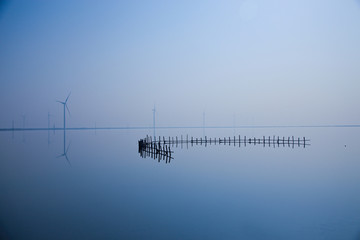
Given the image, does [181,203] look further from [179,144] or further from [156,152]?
[179,144]

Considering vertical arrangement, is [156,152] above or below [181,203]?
above

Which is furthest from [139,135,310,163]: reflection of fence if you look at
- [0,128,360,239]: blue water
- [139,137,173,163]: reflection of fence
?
[0,128,360,239]: blue water

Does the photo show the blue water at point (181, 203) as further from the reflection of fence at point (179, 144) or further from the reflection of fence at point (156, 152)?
the reflection of fence at point (179, 144)

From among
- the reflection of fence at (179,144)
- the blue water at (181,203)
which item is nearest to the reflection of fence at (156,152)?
the reflection of fence at (179,144)

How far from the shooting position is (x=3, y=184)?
61.7 feet

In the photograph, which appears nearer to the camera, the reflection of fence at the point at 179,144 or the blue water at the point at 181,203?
the blue water at the point at 181,203

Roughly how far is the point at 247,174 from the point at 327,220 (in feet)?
34.2

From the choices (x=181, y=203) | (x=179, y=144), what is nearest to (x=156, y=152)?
(x=179, y=144)

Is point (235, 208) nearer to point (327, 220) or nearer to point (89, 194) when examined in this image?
point (327, 220)

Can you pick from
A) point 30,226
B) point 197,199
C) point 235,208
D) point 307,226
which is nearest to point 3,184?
point 30,226

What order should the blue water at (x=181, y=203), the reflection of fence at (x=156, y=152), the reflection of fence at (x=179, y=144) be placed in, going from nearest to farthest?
1. the blue water at (x=181, y=203)
2. the reflection of fence at (x=156, y=152)
3. the reflection of fence at (x=179, y=144)

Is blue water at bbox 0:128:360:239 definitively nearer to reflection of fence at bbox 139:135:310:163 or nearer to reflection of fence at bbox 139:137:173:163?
reflection of fence at bbox 139:137:173:163

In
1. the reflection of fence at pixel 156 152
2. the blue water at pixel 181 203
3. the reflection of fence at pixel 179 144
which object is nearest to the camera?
the blue water at pixel 181 203

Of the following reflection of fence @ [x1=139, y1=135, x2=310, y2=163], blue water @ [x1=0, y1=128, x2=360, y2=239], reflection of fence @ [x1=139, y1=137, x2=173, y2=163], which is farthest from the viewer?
reflection of fence @ [x1=139, y1=135, x2=310, y2=163]
